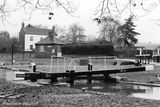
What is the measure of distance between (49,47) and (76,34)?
22.9 m

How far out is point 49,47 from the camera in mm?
52719

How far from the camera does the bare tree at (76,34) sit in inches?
2911

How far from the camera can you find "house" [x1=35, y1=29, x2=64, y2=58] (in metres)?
52.2

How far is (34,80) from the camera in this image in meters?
15.6

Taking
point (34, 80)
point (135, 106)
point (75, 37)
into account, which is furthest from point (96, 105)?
point (75, 37)

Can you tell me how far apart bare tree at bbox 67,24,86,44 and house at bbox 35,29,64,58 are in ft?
66.9

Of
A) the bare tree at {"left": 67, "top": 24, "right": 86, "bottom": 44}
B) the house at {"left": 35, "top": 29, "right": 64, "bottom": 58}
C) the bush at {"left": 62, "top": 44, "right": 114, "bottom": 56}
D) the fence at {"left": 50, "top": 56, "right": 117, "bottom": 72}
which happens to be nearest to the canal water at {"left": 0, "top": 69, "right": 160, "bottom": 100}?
the fence at {"left": 50, "top": 56, "right": 117, "bottom": 72}

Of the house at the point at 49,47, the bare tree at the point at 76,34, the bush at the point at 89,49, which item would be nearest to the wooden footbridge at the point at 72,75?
the bush at the point at 89,49

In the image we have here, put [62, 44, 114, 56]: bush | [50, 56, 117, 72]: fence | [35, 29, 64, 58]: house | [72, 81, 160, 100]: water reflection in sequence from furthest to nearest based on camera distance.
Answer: [35, 29, 64, 58]: house → [62, 44, 114, 56]: bush → [50, 56, 117, 72]: fence → [72, 81, 160, 100]: water reflection

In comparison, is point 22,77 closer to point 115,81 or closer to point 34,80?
point 34,80

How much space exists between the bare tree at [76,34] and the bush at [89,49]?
2484 centimetres

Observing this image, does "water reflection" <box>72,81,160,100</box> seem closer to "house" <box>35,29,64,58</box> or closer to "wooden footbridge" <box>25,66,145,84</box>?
"wooden footbridge" <box>25,66,145,84</box>

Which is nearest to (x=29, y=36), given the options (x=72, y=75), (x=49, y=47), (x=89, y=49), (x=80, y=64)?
(x=49, y=47)

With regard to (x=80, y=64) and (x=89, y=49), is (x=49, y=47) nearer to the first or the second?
(x=89, y=49)
